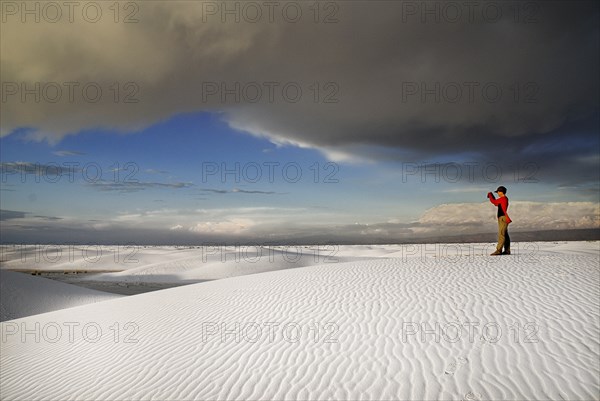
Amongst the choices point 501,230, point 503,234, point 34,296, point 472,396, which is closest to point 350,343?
point 472,396

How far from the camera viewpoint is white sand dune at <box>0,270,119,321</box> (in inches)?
719

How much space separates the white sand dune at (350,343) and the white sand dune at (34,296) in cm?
812

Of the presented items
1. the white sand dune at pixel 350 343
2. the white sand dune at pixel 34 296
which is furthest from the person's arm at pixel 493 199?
the white sand dune at pixel 34 296

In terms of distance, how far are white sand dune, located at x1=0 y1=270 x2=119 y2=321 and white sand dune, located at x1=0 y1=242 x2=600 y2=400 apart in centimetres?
812

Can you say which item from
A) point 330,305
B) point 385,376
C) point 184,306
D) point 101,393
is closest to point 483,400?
point 385,376

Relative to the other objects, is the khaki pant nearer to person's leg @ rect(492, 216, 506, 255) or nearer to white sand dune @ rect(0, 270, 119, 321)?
person's leg @ rect(492, 216, 506, 255)

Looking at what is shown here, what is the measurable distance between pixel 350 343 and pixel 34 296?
20.2m

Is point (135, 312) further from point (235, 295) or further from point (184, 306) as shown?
point (235, 295)

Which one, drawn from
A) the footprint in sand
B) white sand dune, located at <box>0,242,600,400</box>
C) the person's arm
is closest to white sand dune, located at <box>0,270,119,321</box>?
white sand dune, located at <box>0,242,600,400</box>

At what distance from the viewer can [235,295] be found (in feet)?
36.8

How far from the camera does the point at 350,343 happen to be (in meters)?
6.52

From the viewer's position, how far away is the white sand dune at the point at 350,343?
520 centimetres

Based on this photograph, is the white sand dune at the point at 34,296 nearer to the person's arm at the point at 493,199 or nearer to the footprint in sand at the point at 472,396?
the footprint in sand at the point at 472,396

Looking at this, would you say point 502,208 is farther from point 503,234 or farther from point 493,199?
point 503,234
